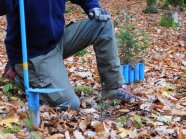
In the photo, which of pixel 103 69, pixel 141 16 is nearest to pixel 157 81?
pixel 103 69

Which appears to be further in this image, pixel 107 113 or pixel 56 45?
pixel 56 45

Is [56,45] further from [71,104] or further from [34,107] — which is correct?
[34,107]

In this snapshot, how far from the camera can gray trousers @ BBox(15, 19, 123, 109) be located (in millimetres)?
4008

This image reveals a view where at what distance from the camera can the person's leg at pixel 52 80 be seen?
3.95m

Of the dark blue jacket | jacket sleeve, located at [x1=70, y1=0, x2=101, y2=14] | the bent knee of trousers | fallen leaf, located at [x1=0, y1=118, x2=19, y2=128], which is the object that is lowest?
the bent knee of trousers

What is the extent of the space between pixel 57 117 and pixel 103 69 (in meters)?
0.88

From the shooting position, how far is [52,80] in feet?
13.1

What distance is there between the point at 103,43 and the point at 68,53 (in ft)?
1.65

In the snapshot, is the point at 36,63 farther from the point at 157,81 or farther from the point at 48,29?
the point at 157,81

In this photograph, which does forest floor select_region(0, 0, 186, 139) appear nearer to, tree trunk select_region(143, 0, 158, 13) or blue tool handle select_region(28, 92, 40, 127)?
blue tool handle select_region(28, 92, 40, 127)

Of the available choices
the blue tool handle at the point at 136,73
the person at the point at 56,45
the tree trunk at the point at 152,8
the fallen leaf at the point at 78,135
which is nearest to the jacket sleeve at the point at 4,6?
the person at the point at 56,45

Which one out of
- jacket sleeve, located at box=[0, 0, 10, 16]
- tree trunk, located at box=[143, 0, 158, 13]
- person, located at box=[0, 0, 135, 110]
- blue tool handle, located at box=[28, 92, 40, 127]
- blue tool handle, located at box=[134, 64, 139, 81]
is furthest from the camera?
tree trunk, located at box=[143, 0, 158, 13]

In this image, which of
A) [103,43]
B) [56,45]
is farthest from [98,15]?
[56,45]

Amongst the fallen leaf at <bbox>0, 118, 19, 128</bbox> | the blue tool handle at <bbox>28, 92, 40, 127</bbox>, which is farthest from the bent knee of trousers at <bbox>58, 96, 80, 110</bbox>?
the fallen leaf at <bbox>0, 118, 19, 128</bbox>
